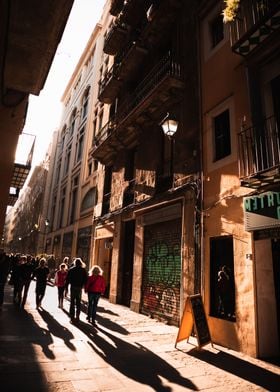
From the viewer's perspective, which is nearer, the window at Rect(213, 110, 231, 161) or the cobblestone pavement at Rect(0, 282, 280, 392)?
the cobblestone pavement at Rect(0, 282, 280, 392)

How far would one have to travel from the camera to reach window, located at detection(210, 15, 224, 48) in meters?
9.97

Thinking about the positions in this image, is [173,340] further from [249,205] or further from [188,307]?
[249,205]

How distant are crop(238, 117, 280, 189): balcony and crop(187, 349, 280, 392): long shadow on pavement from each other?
3.71m

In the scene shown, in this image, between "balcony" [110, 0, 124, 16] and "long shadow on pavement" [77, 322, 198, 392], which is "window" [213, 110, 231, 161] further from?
"balcony" [110, 0, 124, 16]

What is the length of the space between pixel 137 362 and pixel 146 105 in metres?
9.45

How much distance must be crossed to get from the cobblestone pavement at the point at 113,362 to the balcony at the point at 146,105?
328 inches

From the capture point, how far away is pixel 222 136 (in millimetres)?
8789

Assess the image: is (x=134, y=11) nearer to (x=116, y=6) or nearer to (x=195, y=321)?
(x=116, y=6)

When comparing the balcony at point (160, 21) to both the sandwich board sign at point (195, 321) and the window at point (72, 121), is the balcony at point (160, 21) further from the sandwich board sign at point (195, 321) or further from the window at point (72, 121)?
the window at point (72, 121)

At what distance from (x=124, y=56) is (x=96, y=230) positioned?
948 cm

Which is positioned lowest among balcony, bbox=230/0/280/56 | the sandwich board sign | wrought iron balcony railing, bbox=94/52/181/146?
the sandwich board sign

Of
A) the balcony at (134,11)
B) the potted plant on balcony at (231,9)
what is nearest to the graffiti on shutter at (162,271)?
the potted plant on balcony at (231,9)

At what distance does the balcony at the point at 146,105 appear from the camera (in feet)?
36.6

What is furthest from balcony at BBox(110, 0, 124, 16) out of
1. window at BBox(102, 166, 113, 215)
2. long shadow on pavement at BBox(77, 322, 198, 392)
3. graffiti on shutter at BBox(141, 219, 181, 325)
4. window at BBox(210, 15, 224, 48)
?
long shadow on pavement at BBox(77, 322, 198, 392)
